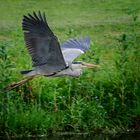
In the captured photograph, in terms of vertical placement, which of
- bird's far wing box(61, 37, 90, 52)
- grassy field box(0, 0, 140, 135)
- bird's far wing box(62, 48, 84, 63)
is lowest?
grassy field box(0, 0, 140, 135)

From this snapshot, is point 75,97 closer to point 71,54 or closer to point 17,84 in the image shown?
point 71,54

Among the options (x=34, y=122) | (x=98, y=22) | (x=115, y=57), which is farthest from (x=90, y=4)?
(x=34, y=122)

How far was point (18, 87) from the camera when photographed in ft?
37.3

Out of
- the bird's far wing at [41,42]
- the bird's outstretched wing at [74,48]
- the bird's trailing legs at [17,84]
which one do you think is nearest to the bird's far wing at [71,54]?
the bird's outstretched wing at [74,48]

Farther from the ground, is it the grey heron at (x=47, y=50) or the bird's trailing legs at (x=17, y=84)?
the grey heron at (x=47, y=50)

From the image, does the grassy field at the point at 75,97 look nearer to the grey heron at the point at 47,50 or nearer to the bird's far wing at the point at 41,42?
the grey heron at the point at 47,50

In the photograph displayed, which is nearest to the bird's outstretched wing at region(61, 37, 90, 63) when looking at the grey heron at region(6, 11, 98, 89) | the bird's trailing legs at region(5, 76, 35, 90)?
the grey heron at region(6, 11, 98, 89)

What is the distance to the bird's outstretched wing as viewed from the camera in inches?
427

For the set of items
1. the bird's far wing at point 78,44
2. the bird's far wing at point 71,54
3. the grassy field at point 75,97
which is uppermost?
the bird's far wing at point 78,44

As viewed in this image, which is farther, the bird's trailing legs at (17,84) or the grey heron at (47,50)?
the bird's trailing legs at (17,84)

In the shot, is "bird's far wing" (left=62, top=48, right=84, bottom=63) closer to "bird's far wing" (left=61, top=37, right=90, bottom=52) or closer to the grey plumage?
the grey plumage

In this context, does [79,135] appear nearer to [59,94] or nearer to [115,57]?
[59,94]

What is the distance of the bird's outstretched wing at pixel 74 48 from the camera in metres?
10.8

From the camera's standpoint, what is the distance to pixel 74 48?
1116cm
